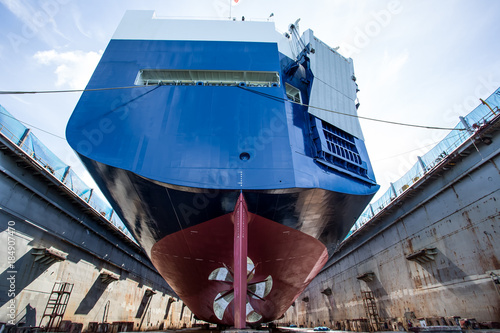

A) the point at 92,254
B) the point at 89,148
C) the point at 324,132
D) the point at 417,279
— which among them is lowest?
the point at 417,279

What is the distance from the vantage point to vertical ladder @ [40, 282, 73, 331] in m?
8.12

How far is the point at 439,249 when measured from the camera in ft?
31.1

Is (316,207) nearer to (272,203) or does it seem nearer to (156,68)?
(272,203)

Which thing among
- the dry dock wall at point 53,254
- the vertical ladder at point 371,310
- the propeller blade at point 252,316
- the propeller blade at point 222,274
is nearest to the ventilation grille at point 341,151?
the propeller blade at point 222,274

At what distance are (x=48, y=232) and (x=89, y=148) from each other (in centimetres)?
467

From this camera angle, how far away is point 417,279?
34.3 ft

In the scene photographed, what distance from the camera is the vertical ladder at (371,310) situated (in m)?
12.5

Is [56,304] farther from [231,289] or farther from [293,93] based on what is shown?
[293,93]

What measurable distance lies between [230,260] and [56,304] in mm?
5953

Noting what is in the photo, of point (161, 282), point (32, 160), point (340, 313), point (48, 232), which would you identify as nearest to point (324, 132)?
point (32, 160)

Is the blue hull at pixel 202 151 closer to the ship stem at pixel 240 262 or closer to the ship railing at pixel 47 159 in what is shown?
the ship stem at pixel 240 262

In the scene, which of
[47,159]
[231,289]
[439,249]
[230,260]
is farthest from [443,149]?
[47,159]

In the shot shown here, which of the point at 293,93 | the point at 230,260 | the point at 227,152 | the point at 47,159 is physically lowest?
the point at 230,260

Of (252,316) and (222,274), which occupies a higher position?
(222,274)
